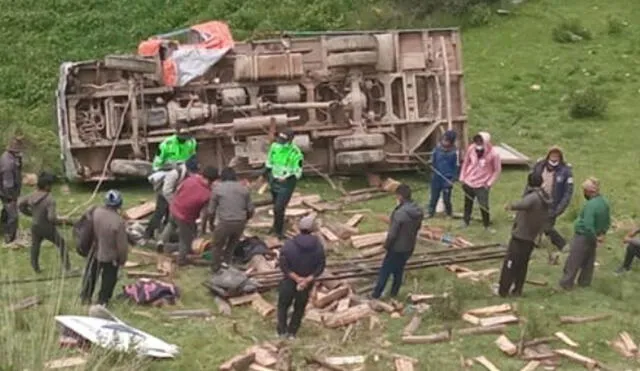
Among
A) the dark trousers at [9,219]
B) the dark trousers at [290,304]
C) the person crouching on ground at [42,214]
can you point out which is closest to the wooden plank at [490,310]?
the dark trousers at [290,304]

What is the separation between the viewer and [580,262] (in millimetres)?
17516

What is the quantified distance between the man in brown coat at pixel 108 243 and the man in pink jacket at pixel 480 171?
6677mm

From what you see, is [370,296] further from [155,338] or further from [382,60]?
[382,60]

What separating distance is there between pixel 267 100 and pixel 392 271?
699 centimetres

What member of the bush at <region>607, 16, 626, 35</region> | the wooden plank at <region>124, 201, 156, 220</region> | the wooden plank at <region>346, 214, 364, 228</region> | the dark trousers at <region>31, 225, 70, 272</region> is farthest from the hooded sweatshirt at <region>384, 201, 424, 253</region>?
the bush at <region>607, 16, 626, 35</region>

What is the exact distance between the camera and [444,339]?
1566 centimetres

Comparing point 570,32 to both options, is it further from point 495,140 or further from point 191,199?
point 191,199

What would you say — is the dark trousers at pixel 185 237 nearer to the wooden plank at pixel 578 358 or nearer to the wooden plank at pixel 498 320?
the wooden plank at pixel 498 320

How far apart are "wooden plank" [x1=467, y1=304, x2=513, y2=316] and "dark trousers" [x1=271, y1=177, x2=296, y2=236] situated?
4.10 meters

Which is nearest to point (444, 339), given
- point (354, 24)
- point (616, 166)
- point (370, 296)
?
point (370, 296)

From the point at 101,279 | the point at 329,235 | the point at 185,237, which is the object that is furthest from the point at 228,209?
the point at 329,235

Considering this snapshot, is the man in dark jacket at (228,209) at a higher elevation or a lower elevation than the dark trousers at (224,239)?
higher

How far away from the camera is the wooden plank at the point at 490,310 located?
16469mm

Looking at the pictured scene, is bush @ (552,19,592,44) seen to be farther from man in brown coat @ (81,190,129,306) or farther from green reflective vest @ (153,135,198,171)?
man in brown coat @ (81,190,129,306)
